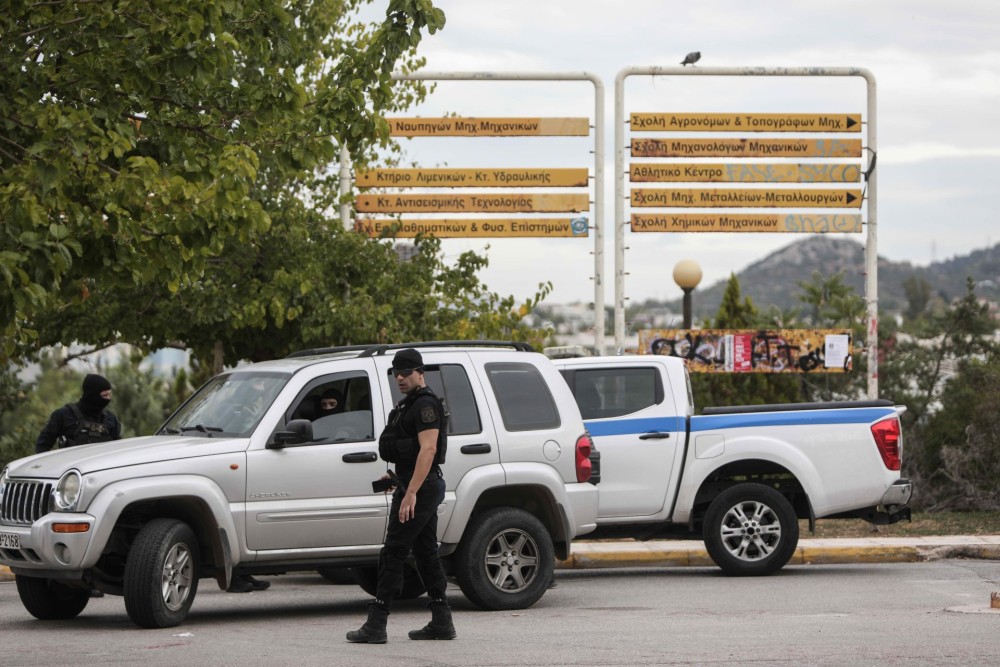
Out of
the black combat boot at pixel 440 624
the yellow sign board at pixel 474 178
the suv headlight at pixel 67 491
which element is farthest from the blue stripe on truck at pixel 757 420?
the yellow sign board at pixel 474 178

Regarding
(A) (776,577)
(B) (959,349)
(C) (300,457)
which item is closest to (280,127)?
(C) (300,457)

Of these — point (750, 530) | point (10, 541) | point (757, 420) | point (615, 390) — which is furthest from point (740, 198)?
point (10, 541)

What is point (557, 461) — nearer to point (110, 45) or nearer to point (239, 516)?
point (239, 516)

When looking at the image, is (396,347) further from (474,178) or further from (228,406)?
(474,178)

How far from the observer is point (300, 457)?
10.2m

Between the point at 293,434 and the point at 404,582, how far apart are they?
2130mm

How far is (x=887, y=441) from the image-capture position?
13.0 m

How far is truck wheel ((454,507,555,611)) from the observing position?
34.9ft

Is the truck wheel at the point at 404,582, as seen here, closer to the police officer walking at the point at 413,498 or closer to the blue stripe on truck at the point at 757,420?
the police officer walking at the point at 413,498

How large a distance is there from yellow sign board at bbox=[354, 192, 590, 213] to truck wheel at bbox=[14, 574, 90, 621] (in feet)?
32.3

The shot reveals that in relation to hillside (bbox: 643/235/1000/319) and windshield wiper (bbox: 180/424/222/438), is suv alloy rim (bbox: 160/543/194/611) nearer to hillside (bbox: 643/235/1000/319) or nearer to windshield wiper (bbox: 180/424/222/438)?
windshield wiper (bbox: 180/424/222/438)

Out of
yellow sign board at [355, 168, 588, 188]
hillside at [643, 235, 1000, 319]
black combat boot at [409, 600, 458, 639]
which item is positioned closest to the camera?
black combat boot at [409, 600, 458, 639]

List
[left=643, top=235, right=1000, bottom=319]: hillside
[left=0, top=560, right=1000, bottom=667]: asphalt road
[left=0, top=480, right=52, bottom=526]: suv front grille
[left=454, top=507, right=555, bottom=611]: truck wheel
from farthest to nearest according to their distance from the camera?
[left=643, top=235, right=1000, bottom=319]: hillside < [left=454, top=507, right=555, bottom=611]: truck wheel < [left=0, top=480, right=52, bottom=526]: suv front grille < [left=0, top=560, right=1000, bottom=667]: asphalt road

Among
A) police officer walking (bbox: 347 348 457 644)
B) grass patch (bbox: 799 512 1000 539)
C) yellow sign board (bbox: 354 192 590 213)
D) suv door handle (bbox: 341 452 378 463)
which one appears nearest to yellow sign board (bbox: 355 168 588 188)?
yellow sign board (bbox: 354 192 590 213)
